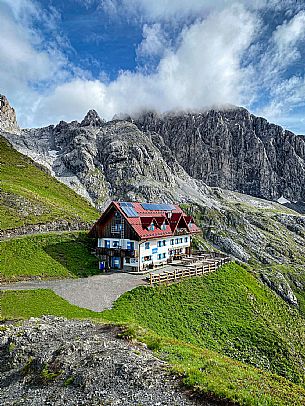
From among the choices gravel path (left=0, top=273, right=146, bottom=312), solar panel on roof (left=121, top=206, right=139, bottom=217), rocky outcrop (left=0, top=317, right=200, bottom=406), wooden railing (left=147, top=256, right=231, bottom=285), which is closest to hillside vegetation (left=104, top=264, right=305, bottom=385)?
wooden railing (left=147, top=256, right=231, bottom=285)

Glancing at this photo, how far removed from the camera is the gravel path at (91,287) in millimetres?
34625

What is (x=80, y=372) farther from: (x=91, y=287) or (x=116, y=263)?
(x=116, y=263)

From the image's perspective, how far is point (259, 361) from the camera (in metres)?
30.5

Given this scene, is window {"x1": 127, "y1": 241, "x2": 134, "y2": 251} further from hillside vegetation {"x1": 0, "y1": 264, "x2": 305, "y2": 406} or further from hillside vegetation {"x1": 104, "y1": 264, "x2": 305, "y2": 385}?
hillside vegetation {"x1": 0, "y1": 264, "x2": 305, "y2": 406}

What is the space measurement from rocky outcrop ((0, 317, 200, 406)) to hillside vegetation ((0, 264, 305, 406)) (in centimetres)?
135

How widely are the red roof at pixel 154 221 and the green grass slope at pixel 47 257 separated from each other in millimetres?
9025

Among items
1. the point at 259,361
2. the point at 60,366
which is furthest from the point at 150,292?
Result: the point at 60,366

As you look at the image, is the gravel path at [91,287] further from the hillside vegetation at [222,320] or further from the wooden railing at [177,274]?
the hillside vegetation at [222,320]

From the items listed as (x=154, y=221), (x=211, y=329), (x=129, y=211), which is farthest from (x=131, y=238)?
(x=211, y=329)

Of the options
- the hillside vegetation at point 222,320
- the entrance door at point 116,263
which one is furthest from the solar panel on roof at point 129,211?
the hillside vegetation at point 222,320

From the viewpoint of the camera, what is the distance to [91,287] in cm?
3959

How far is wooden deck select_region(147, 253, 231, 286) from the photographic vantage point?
42.5 metres

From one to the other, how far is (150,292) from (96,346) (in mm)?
19662

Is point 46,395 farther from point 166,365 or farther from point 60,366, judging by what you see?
point 166,365
